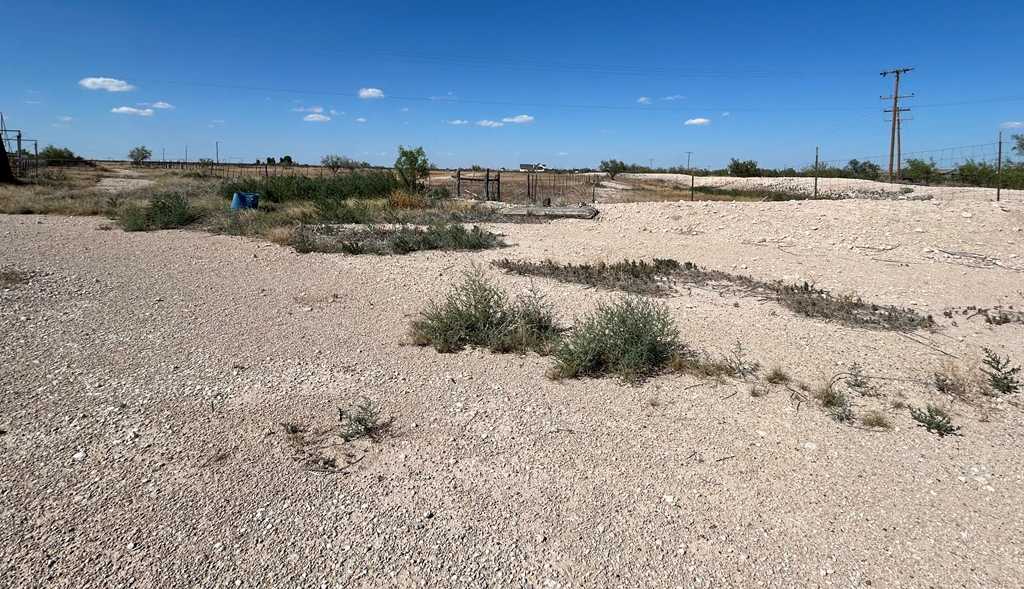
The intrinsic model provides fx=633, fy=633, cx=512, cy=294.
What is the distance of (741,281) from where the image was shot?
8.98 metres

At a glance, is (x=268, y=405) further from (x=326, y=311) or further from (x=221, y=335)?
(x=326, y=311)

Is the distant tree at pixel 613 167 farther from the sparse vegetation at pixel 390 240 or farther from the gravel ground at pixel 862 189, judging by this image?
the sparse vegetation at pixel 390 240

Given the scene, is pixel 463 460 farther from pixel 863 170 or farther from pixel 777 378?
pixel 863 170

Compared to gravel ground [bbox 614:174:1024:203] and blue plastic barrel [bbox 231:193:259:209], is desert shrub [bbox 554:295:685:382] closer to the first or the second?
blue plastic barrel [bbox 231:193:259:209]

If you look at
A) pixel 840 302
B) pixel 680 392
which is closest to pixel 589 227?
pixel 840 302

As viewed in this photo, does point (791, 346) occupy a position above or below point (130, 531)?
above

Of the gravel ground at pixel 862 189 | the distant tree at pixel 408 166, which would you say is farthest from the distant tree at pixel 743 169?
the distant tree at pixel 408 166

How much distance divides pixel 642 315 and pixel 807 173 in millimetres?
48980

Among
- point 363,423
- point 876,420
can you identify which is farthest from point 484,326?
point 876,420

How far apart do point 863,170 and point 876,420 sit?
4970 centimetres

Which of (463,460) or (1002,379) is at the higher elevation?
(1002,379)

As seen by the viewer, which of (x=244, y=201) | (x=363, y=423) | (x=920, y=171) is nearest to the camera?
(x=363, y=423)

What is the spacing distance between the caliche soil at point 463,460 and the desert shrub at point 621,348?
0.19m

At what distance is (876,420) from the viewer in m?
4.37
